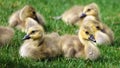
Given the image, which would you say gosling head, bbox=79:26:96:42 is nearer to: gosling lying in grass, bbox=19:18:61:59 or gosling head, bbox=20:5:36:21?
gosling lying in grass, bbox=19:18:61:59

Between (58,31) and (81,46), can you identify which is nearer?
(81,46)

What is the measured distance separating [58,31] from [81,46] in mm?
1672

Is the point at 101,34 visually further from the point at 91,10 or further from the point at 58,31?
the point at 91,10

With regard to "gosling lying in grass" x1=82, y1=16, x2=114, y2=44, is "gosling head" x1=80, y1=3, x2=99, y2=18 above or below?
above

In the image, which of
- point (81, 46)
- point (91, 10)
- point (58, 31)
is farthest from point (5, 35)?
point (91, 10)

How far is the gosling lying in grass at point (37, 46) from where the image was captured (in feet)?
21.1

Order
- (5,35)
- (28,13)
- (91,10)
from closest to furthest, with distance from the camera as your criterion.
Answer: (5,35), (28,13), (91,10)

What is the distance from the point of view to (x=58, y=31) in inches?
327

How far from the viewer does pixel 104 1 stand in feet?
38.3

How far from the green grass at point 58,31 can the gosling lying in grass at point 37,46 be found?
3.3 inches

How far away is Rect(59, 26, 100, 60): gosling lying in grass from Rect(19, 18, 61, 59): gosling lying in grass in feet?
0.40

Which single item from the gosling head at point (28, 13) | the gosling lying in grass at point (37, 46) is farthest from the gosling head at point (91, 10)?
the gosling lying in grass at point (37, 46)

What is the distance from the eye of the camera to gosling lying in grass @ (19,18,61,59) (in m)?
6.43

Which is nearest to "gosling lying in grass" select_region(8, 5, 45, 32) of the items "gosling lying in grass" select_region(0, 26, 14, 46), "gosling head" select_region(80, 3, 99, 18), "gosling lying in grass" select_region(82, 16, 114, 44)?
"gosling head" select_region(80, 3, 99, 18)
